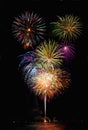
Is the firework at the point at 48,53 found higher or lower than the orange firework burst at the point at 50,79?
higher

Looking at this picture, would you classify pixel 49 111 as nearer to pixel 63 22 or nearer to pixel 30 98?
pixel 30 98

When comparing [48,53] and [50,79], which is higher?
[48,53]

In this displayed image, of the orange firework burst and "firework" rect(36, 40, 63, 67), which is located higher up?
"firework" rect(36, 40, 63, 67)

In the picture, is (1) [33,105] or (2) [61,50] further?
(1) [33,105]

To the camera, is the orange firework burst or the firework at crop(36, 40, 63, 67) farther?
the orange firework burst

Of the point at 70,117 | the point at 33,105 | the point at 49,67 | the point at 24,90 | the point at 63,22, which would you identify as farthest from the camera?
the point at 24,90

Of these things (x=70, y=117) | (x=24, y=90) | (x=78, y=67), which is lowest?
(x=70, y=117)

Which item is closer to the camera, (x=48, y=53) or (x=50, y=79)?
(x=48, y=53)

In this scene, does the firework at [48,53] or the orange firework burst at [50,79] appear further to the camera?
the orange firework burst at [50,79]

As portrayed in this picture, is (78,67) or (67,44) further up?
(78,67)

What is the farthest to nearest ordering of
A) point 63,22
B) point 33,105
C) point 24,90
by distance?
point 24,90 < point 33,105 < point 63,22

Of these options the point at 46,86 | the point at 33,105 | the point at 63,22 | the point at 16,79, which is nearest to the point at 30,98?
the point at 33,105
